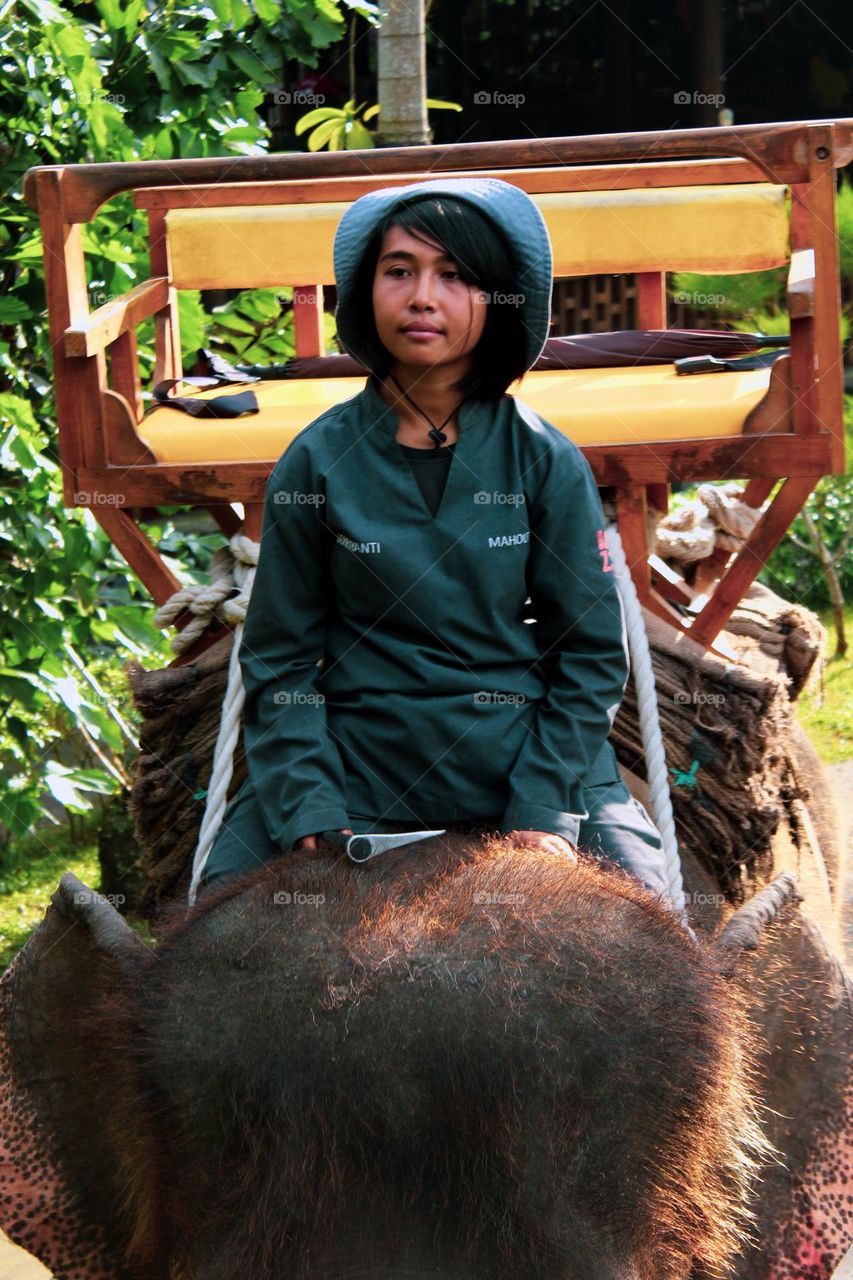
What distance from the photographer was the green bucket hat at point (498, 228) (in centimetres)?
218

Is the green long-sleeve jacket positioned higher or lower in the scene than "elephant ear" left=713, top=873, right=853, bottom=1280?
higher

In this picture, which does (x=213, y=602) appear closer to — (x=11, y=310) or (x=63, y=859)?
(x=11, y=310)

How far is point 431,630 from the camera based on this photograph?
2295mm

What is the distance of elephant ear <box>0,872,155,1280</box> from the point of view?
6.72 feet

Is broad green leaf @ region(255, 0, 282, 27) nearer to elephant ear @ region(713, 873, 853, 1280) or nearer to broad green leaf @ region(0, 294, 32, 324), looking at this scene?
broad green leaf @ region(0, 294, 32, 324)


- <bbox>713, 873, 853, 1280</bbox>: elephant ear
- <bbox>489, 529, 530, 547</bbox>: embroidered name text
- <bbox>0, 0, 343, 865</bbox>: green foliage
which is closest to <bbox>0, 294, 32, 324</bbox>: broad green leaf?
<bbox>0, 0, 343, 865</bbox>: green foliage

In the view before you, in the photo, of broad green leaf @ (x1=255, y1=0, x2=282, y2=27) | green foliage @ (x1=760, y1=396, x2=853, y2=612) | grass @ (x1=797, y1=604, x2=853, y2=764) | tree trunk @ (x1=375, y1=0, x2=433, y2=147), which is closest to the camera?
broad green leaf @ (x1=255, y1=0, x2=282, y2=27)

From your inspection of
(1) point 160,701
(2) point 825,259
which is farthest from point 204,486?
(2) point 825,259

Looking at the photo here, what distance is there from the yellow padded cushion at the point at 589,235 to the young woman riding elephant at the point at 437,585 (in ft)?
5.34

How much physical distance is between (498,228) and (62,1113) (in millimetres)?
1319

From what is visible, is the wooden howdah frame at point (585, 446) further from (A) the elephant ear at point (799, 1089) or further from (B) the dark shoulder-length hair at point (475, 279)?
(A) the elephant ear at point (799, 1089)

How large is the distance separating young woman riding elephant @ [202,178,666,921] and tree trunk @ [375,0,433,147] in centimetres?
304

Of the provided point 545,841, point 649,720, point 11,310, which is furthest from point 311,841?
point 11,310

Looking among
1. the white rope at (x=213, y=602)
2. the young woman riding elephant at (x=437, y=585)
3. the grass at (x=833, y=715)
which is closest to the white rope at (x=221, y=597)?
the white rope at (x=213, y=602)
